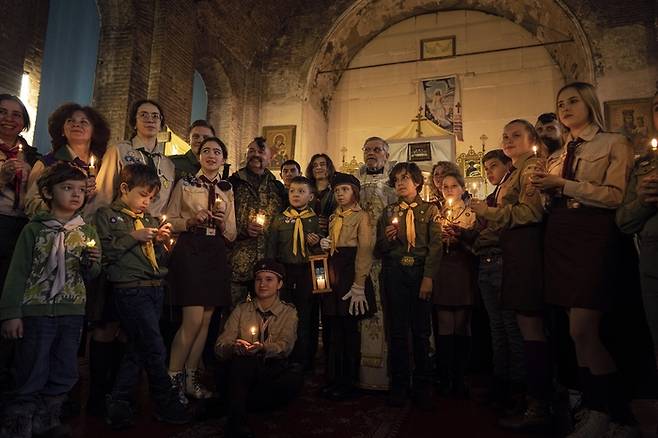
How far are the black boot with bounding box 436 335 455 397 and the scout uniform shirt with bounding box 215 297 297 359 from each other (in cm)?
121

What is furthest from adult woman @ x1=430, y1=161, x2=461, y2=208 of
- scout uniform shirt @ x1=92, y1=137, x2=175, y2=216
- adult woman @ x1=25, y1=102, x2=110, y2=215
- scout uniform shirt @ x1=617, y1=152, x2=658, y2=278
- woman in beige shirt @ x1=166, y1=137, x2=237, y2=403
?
adult woman @ x1=25, y1=102, x2=110, y2=215

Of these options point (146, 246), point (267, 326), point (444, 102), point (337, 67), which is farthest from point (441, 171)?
point (337, 67)

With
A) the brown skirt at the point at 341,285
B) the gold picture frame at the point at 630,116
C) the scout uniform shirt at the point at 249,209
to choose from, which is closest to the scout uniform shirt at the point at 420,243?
the brown skirt at the point at 341,285

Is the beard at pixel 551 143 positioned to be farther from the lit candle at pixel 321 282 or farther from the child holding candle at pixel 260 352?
the child holding candle at pixel 260 352

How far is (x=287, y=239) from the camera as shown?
4.05 m

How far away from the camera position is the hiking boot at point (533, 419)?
2748 mm

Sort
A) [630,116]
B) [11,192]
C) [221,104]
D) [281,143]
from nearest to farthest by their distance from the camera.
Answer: [11,192] < [630,116] < [221,104] < [281,143]

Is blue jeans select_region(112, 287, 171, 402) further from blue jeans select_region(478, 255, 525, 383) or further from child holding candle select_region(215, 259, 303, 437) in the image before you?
blue jeans select_region(478, 255, 525, 383)

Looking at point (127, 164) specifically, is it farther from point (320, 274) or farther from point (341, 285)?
point (341, 285)

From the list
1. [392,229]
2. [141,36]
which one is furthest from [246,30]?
[392,229]

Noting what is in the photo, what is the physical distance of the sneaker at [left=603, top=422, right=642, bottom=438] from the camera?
2.28m

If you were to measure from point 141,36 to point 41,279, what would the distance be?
24.4 feet

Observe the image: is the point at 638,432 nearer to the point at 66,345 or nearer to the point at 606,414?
the point at 606,414

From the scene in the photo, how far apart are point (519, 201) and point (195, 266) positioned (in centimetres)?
220
